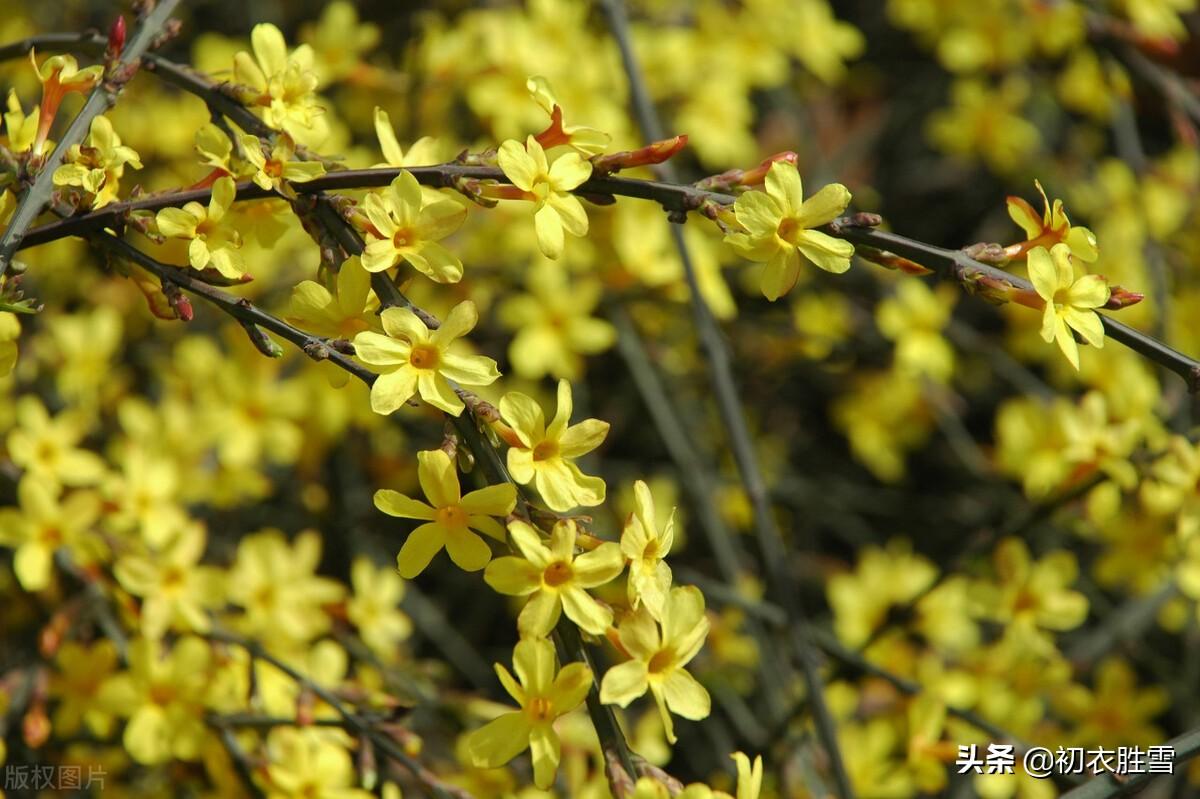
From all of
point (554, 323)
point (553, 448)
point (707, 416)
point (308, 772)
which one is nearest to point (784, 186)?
point (553, 448)

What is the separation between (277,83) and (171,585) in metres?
0.81

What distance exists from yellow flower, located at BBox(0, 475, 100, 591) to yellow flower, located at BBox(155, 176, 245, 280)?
70cm

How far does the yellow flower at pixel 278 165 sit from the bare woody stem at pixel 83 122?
14cm

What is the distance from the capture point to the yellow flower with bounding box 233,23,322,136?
1.14 metres

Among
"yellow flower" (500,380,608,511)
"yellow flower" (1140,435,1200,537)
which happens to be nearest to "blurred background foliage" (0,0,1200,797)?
"yellow flower" (1140,435,1200,537)

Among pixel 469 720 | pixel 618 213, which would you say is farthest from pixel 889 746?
pixel 618 213

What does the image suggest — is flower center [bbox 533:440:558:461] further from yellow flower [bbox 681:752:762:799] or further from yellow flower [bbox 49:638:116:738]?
yellow flower [bbox 49:638:116:738]

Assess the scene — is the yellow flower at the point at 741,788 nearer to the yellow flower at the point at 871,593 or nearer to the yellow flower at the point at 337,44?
the yellow flower at the point at 871,593

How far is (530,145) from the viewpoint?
1.05 m

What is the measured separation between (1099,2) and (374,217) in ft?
6.97

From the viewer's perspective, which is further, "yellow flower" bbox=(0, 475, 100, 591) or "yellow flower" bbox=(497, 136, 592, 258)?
"yellow flower" bbox=(0, 475, 100, 591)

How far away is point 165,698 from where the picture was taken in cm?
159

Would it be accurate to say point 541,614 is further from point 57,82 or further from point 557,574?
point 57,82

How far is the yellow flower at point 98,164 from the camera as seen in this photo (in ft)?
3.37
